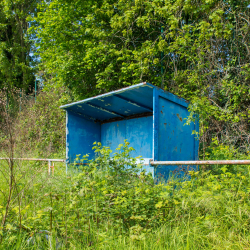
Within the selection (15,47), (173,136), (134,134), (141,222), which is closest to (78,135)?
(134,134)

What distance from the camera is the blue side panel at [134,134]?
19.9ft

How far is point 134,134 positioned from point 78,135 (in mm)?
1490

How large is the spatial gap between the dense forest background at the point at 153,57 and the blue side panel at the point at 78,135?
114 centimetres

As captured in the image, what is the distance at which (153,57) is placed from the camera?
916 cm

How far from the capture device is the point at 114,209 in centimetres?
280

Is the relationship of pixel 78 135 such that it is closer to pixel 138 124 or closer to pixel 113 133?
pixel 113 133

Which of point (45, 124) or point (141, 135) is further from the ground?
point (45, 124)

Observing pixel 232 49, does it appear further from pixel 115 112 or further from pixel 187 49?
pixel 115 112

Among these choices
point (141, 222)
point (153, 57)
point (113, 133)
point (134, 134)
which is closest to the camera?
point (141, 222)

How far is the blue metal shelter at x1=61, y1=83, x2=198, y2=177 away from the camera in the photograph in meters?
4.52

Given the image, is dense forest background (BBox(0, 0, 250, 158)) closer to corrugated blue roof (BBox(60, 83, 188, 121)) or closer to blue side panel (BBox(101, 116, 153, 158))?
corrugated blue roof (BBox(60, 83, 188, 121))

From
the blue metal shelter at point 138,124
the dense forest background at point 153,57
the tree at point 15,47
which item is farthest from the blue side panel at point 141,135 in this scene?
the tree at point 15,47

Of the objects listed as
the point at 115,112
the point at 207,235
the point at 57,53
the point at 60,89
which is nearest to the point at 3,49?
the point at 60,89

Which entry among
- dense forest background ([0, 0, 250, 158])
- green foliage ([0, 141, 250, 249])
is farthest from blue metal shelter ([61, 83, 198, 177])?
green foliage ([0, 141, 250, 249])
